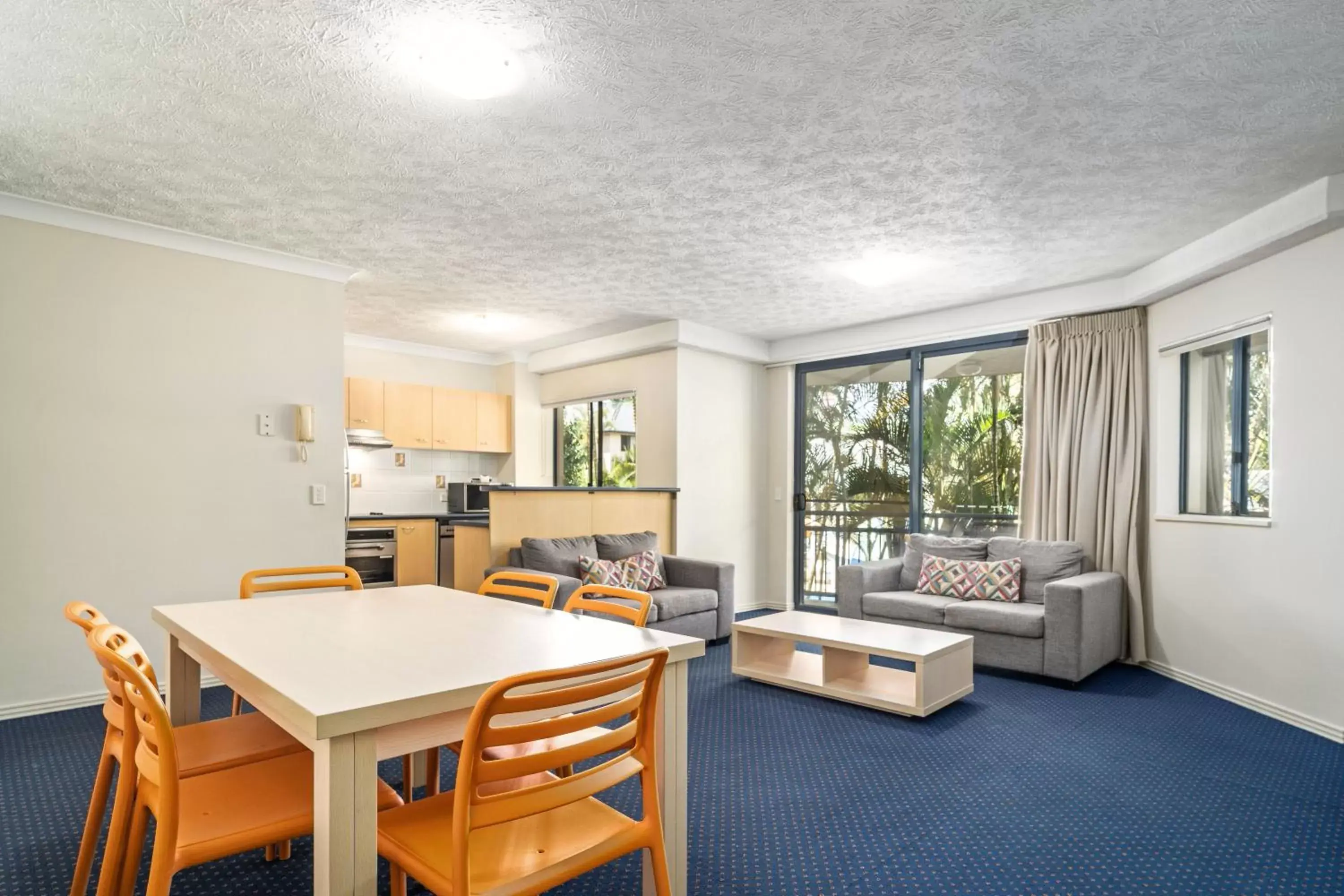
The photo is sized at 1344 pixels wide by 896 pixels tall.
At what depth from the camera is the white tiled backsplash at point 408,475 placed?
698 centimetres

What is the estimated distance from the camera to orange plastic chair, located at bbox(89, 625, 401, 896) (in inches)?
55.1

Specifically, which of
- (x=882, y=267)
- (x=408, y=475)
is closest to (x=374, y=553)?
(x=408, y=475)

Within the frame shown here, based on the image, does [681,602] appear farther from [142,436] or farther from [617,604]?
[142,436]

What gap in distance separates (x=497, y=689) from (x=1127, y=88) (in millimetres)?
2766

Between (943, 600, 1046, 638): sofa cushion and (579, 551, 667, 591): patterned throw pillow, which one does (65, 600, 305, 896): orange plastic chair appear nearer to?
(579, 551, 667, 591): patterned throw pillow

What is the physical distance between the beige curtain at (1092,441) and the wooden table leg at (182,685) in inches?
196

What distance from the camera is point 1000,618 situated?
14.7 ft

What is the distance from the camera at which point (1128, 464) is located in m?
4.87

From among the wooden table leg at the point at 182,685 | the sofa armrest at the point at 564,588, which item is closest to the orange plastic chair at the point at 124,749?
the wooden table leg at the point at 182,685

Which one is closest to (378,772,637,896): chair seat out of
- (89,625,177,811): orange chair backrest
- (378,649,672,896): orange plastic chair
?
(378,649,672,896): orange plastic chair

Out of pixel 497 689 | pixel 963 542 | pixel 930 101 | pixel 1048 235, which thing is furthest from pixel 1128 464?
pixel 497 689

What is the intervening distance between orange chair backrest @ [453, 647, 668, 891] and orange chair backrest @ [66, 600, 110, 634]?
999 millimetres

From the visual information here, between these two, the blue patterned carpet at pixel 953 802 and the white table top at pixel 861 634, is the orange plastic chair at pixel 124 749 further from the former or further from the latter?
the white table top at pixel 861 634

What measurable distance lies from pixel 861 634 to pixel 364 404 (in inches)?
188
